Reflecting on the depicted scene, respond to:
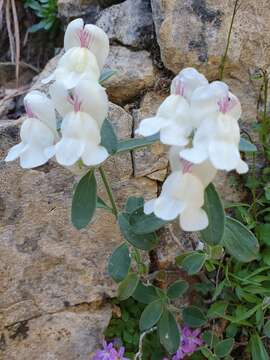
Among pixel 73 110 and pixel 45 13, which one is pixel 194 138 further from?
pixel 45 13

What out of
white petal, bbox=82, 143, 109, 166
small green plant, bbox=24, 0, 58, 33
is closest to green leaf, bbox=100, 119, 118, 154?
white petal, bbox=82, 143, 109, 166

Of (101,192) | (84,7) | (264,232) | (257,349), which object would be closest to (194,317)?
(257,349)

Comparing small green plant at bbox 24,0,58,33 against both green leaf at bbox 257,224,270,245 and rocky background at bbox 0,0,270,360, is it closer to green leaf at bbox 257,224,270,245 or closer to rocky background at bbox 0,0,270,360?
rocky background at bbox 0,0,270,360

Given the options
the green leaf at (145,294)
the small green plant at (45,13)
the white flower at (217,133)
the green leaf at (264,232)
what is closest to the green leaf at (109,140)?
the white flower at (217,133)

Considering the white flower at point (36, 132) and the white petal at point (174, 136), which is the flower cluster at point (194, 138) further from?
the white flower at point (36, 132)

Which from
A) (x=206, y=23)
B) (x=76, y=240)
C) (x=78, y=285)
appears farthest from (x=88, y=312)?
(x=206, y=23)
